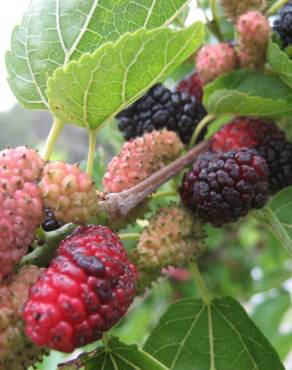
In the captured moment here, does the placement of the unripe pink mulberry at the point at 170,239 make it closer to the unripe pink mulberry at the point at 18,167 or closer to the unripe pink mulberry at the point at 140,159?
the unripe pink mulberry at the point at 140,159

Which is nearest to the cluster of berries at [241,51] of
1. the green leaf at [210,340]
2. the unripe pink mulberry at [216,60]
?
the unripe pink mulberry at [216,60]

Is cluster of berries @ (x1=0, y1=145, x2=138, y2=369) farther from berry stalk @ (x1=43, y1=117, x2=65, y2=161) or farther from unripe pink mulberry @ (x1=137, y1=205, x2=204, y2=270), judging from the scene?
unripe pink mulberry @ (x1=137, y1=205, x2=204, y2=270)

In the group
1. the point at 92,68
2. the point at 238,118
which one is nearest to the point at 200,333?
the point at 238,118

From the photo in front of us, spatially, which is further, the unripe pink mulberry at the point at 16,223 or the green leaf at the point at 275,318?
the green leaf at the point at 275,318

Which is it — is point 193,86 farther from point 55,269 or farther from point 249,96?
point 55,269

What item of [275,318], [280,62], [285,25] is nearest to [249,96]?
[280,62]

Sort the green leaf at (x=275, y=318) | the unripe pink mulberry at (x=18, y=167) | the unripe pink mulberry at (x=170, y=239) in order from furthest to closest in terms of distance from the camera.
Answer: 1. the green leaf at (x=275, y=318)
2. the unripe pink mulberry at (x=170, y=239)
3. the unripe pink mulberry at (x=18, y=167)
